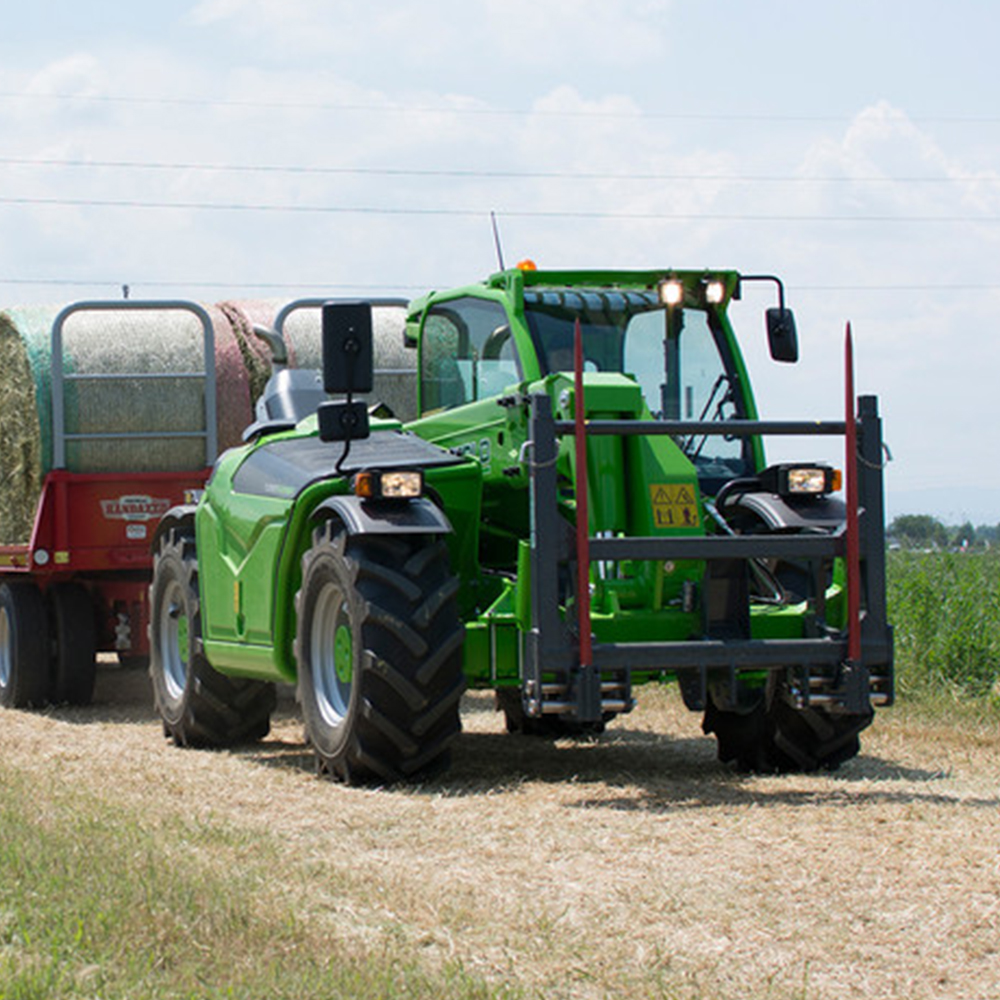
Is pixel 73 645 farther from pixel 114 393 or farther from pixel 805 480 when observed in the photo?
pixel 805 480

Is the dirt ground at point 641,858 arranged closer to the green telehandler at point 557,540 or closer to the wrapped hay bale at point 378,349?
the green telehandler at point 557,540

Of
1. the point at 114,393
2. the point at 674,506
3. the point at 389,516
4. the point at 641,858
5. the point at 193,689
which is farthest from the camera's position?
the point at 114,393

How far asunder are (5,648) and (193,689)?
3.85m

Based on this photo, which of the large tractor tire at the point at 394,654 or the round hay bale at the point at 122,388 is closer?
the large tractor tire at the point at 394,654

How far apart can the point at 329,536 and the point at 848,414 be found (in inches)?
92.7

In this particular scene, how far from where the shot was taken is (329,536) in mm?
8914

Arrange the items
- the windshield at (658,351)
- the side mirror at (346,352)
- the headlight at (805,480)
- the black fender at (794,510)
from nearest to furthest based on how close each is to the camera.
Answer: the side mirror at (346,352)
the black fender at (794,510)
the headlight at (805,480)
the windshield at (658,351)

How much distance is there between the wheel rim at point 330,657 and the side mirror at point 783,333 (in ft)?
8.45

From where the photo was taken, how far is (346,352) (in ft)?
28.0

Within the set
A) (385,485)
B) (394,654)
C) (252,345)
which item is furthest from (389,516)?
(252,345)

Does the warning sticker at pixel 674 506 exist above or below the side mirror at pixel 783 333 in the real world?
below

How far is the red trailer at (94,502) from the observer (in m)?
13.0

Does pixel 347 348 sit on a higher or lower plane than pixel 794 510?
higher

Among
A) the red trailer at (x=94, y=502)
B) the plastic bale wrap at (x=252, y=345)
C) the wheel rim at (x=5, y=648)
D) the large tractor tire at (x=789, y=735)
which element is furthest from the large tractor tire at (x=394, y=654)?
the wheel rim at (x=5, y=648)
